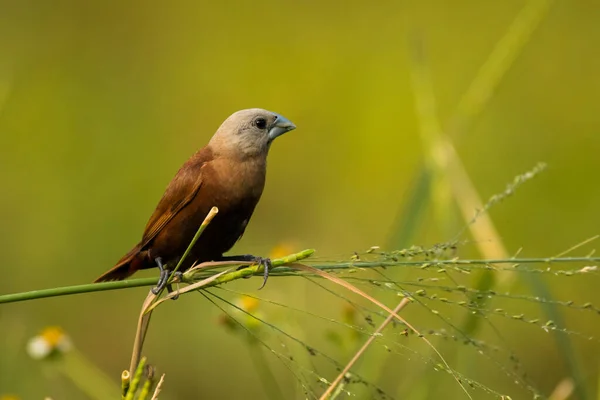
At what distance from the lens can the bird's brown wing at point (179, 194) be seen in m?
2.62

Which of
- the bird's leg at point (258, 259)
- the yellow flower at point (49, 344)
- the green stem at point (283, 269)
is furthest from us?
the yellow flower at point (49, 344)

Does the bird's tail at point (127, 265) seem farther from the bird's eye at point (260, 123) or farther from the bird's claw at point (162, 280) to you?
the bird's eye at point (260, 123)

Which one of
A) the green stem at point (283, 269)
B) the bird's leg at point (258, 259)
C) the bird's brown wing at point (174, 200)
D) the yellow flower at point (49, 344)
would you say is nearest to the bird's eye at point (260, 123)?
the bird's brown wing at point (174, 200)

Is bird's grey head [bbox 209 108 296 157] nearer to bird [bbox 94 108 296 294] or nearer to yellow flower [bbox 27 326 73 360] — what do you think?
bird [bbox 94 108 296 294]

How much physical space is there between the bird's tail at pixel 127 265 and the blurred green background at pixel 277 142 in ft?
6.63

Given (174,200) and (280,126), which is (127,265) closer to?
(174,200)

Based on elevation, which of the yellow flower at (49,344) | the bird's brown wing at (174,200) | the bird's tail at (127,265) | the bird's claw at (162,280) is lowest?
the yellow flower at (49,344)

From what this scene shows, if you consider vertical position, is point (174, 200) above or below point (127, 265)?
above

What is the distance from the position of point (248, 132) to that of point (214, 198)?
0.24 meters

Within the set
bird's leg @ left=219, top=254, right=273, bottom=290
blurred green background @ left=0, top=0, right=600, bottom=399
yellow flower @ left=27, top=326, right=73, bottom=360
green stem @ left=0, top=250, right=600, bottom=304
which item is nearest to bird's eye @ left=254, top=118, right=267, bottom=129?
bird's leg @ left=219, top=254, right=273, bottom=290

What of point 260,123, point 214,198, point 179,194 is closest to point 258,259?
point 214,198

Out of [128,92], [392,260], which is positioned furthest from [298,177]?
[392,260]

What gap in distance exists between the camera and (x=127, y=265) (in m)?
2.73

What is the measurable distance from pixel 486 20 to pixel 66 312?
376cm
